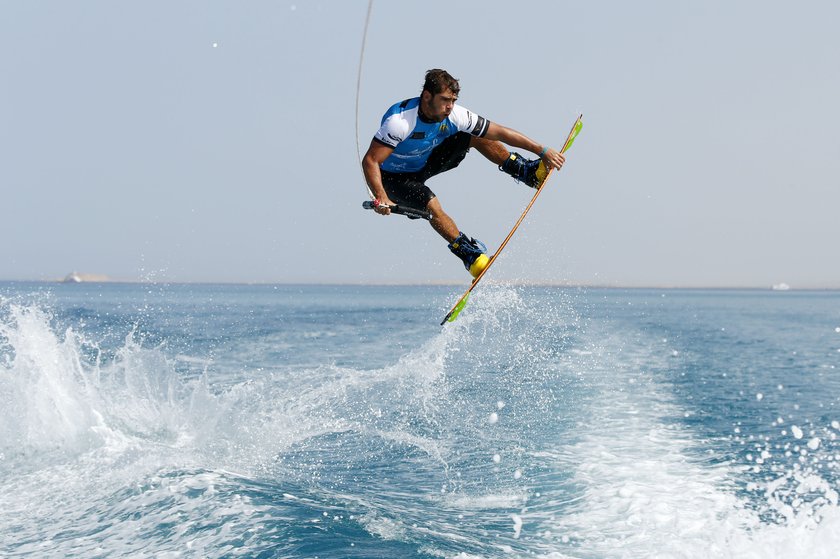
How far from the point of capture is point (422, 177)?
7789 millimetres

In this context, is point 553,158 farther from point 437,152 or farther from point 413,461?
point 413,461

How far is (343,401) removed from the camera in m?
12.1

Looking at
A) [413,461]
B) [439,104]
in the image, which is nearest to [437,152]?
[439,104]

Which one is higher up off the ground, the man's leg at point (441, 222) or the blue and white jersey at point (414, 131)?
the blue and white jersey at point (414, 131)

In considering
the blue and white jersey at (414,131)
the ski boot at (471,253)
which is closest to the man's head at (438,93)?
the blue and white jersey at (414,131)

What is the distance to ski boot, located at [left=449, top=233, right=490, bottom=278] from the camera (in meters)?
7.73

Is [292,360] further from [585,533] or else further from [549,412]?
[585,533]

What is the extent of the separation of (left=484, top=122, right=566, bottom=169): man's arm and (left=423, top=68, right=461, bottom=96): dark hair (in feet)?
3.42

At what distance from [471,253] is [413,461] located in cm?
272

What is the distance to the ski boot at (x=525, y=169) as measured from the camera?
8.13 meters

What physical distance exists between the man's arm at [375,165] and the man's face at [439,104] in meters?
0.53

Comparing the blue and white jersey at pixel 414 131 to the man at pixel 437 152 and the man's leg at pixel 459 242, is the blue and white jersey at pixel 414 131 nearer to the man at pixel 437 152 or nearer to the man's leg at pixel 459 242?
the man at pixel 437 152

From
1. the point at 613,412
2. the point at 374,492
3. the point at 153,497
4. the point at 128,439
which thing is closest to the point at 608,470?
the point at 374,492

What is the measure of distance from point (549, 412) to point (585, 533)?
5.80 metres
